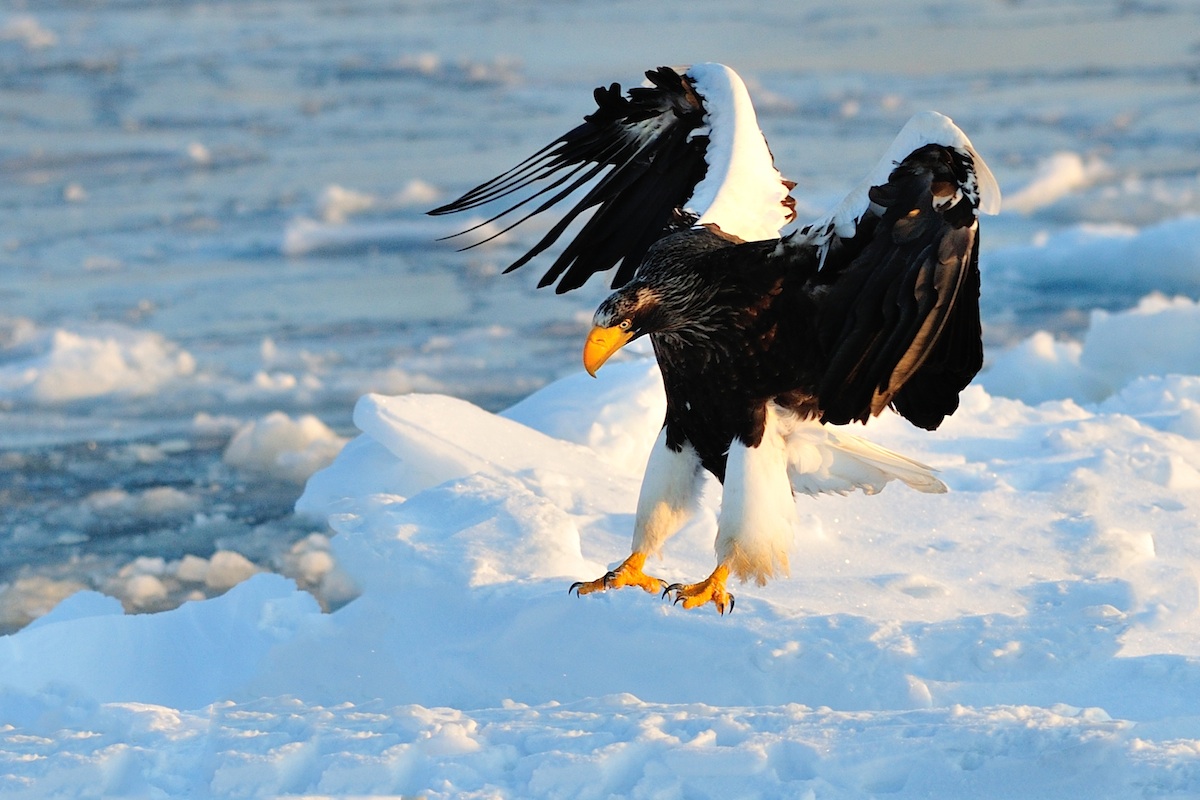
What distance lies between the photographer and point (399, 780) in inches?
140

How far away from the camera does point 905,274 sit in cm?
411

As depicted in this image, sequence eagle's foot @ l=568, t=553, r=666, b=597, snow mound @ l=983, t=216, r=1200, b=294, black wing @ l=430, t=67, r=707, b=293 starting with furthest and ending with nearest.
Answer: snow mound @ l=983, t=216, r=1200, b=294 → black wing @ l=430, t=67, r=707, b=293 → eagle's foot @ l=568, t=553, r=666, b=597

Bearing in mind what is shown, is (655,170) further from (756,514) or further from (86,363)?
(86,363)

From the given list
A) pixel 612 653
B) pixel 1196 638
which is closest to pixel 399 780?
pixel 612 653

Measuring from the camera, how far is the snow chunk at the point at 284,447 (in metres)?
8.82

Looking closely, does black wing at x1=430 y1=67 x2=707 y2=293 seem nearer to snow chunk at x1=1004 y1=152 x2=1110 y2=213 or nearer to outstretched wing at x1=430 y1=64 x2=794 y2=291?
outstretched wing at x1=430 y1=64 x2=794 y2=291

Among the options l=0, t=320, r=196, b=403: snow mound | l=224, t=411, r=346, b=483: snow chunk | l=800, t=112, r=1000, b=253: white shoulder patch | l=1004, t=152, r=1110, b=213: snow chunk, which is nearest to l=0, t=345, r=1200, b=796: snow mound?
l=800, t=112, r=1000, b=253: white shoulder patch

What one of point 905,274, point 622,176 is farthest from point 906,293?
point 622,176

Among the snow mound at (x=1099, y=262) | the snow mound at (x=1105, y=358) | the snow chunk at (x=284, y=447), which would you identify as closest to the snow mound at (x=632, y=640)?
the snow chunk at (x=284, y=447)

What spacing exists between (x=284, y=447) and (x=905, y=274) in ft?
18.2

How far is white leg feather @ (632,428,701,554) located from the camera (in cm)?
473

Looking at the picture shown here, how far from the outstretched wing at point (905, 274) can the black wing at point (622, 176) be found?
99cm

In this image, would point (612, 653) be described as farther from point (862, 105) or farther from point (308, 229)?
point (862, 105)

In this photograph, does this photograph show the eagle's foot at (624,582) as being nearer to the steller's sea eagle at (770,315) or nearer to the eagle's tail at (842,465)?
the steller's sea eagle at (770,315)
